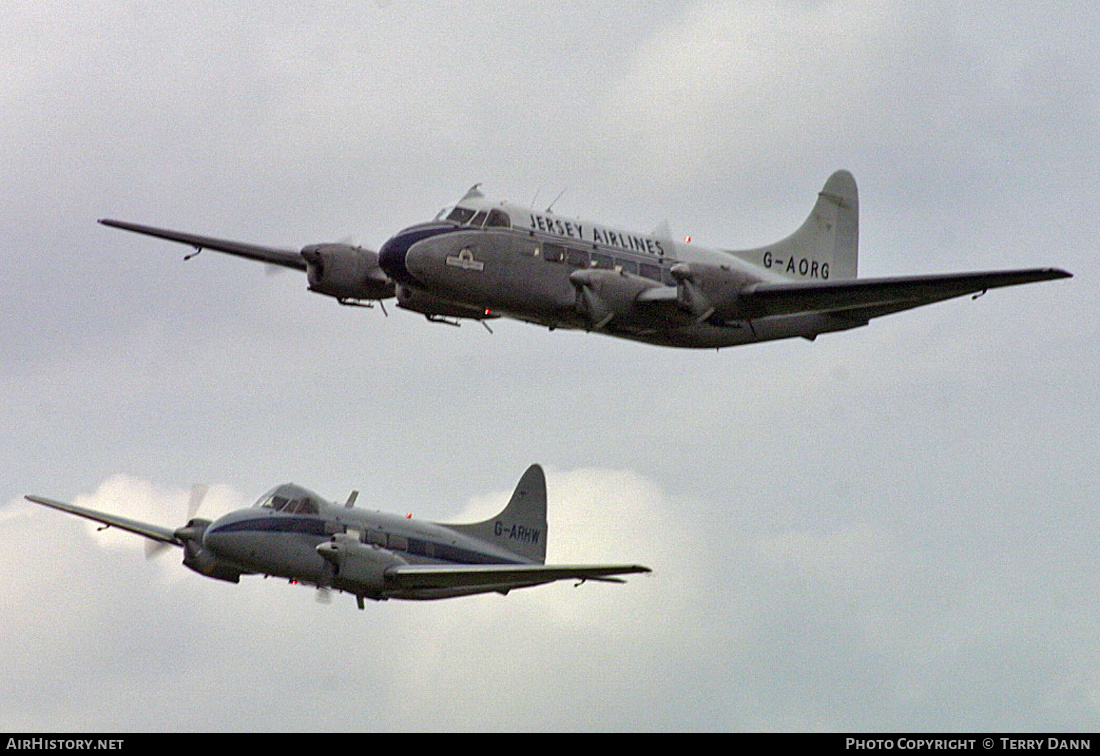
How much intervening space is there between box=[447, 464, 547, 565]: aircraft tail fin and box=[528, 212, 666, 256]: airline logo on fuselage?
48.4 ft

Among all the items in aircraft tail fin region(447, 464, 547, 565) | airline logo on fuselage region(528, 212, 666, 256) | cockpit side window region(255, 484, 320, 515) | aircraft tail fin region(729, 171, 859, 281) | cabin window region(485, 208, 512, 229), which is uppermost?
aircraft tail fin region(729, 171, 859, 281)

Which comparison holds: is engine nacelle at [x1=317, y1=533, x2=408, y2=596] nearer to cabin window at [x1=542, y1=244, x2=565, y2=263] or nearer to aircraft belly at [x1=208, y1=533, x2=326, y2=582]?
aircraft belly at [x1=208, y1=533, x2=326, y2=582]

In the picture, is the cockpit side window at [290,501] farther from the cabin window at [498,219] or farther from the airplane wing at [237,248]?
the cabin window at [498,219]

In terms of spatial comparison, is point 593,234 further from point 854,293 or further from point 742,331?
point 854,293

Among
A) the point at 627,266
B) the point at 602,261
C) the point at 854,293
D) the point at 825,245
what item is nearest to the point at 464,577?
the point at 627,266

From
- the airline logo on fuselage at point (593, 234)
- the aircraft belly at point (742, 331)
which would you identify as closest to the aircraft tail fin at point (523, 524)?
the aircraft belly at point (742, 331)

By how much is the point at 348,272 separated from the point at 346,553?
8051mm

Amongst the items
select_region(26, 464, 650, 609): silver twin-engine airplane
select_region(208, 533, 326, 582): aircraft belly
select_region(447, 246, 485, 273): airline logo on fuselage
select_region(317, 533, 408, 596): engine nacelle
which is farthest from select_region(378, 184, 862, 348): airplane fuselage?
select_region(208, 533, 326, 582): aircraft belly

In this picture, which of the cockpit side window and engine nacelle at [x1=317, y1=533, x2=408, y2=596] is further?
the cockpit side window

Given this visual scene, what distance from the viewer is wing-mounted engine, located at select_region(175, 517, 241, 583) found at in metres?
53.0

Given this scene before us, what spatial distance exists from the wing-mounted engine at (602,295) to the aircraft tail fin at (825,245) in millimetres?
7816

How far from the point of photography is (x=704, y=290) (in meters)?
43.5
